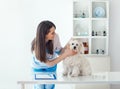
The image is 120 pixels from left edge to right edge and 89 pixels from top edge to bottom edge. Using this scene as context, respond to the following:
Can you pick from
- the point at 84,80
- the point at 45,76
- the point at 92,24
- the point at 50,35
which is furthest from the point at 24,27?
the point at 84,80

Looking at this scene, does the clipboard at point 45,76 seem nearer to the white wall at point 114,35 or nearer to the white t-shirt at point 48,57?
the white t-shirt at point 48,57

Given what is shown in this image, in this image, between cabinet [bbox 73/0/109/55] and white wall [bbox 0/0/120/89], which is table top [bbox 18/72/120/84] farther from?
white wall [bbox 0/0/120/89]

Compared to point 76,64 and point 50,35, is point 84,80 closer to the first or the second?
point 76,64

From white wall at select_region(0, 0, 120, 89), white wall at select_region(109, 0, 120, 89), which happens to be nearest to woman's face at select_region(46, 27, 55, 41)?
white wall at select_region(0, 0, 120, 89)

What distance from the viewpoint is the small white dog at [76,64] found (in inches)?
107

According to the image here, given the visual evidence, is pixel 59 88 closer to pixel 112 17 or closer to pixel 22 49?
pixel 22 49

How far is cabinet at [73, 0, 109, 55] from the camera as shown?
3883 millimetres

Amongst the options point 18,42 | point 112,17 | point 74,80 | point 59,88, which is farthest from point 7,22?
point 74,80

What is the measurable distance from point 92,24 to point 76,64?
1.42 meters

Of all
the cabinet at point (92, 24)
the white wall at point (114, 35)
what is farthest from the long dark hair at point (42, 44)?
the white wall at point (114, 35)

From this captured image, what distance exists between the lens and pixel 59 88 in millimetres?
4098

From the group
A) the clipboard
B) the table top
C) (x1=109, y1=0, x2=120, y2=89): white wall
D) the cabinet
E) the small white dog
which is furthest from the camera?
(x1=109, y1=0, x2=120, y2=89): white wall

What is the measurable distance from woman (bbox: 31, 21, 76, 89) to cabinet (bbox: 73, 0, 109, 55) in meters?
1.13

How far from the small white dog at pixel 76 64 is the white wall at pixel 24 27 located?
1.24 metres
